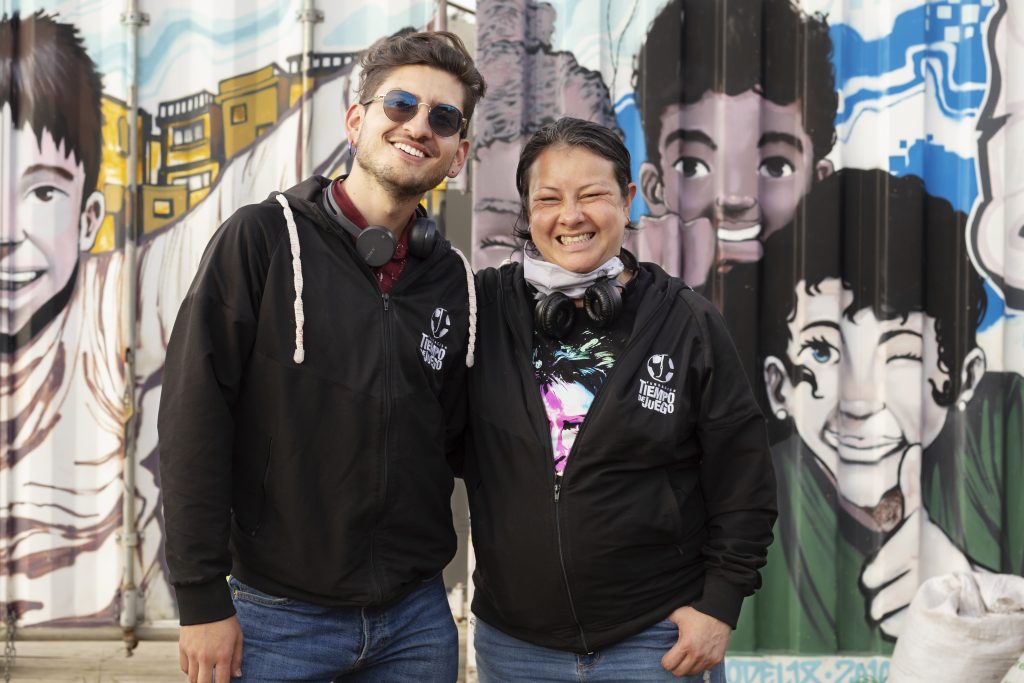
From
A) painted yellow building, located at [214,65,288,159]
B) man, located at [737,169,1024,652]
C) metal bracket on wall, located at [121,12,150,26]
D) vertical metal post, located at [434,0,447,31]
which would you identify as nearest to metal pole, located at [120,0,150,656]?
metal bracket on wall, located at [121,12,150,26]

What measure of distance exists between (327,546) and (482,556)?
1.50 feet

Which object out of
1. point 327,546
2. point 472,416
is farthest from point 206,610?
point 472,416

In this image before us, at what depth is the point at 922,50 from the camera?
4000 mm

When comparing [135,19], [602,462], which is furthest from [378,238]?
[135,19]

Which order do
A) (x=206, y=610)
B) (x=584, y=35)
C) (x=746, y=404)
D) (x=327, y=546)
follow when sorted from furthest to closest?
(x=584, y=35), (x=746, y=404), (x=327, y=546), (x=206, y=610)

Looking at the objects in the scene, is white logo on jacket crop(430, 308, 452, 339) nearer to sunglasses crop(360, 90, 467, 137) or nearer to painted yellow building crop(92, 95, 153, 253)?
sunglasses crop(360, 90, 467, 137)

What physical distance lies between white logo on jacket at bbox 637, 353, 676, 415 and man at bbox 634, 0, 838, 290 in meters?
1.64

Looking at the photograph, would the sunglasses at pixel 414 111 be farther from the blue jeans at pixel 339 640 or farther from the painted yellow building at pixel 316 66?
the painted yellow building at pixel 316 66

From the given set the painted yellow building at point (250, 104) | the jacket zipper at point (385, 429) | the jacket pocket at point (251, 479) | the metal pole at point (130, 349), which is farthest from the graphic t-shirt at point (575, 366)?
the metal pole at point (130, 349)

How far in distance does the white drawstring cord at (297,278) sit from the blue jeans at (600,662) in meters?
0.99

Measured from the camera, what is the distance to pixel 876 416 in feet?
13.2

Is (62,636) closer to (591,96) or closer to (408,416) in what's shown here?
(408,416)

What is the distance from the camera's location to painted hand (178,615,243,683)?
2119mm

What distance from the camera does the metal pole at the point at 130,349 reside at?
3971 mm
